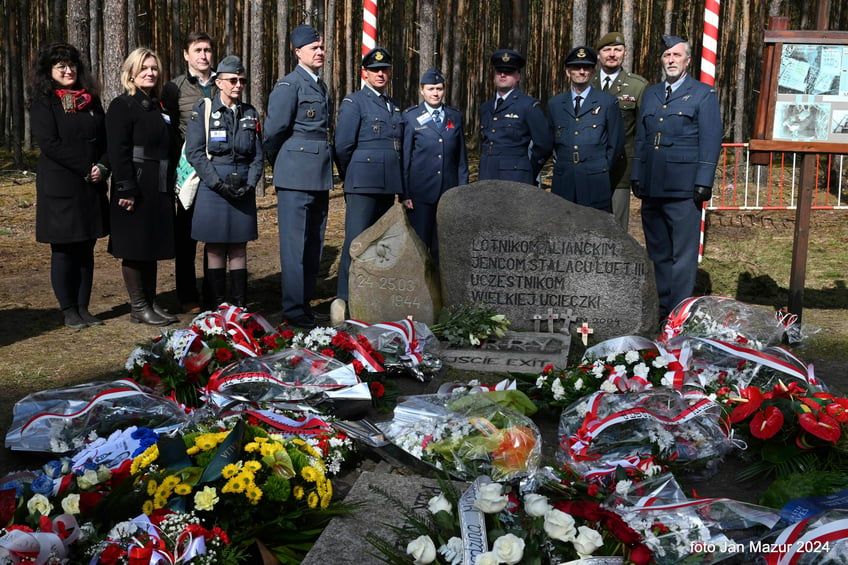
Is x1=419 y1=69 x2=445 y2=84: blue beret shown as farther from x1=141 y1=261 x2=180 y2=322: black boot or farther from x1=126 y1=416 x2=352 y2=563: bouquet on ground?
x1=126 y1=416 x2=352 y2=563: bouquet on ground

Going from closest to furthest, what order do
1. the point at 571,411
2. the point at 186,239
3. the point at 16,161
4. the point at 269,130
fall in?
the point at 571,411 → the point at 269,130 → the point at 186,239 → the point at 16,161

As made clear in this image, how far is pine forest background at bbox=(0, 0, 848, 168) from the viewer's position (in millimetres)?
17766

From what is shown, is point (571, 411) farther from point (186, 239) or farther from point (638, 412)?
point (186, 239)

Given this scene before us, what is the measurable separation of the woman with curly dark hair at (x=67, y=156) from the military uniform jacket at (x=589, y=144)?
3.37 metres

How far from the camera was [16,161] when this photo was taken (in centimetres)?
1831

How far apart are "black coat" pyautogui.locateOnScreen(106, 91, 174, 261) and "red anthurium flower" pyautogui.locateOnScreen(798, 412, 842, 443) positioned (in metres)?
4.42

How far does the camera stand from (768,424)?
3.87 meters

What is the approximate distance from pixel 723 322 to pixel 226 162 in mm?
3555

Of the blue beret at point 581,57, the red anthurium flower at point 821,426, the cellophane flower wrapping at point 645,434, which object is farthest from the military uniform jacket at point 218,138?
the red anthurium flower at point 821,426

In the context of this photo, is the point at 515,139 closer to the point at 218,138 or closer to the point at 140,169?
the point at 218,138

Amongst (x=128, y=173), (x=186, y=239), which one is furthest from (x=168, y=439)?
(x=186, y=239)

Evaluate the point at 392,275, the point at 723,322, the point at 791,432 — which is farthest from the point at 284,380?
the point at 723,322

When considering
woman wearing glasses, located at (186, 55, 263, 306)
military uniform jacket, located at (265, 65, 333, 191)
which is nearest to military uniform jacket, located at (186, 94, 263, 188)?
woman wearing glasses, located at (186, 55, 263, 306)

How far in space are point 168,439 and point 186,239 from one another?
332 centimetres
